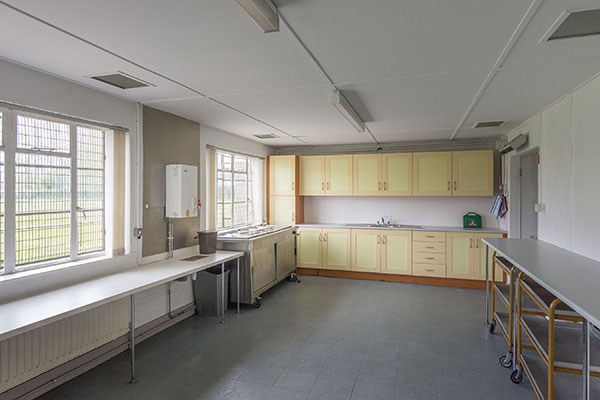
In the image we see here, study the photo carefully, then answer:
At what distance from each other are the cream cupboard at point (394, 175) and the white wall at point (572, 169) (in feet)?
5.28

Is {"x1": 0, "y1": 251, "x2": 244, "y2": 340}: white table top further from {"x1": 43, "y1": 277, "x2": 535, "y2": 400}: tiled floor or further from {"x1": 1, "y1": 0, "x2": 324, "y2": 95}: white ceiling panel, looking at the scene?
{"x1": 1, "y1": 0, "x2": 324, "y2": 95}: white ceiling panel

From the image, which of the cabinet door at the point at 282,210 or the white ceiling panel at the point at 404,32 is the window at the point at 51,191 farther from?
the cabinet door at the point at 282,210

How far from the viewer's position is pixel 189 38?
1.96 m

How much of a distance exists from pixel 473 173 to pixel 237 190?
3.91m

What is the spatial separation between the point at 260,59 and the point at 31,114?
6.01 feet

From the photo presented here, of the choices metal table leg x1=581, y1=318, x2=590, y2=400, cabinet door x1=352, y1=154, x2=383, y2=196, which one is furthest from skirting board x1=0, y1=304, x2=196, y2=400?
cabinet door x1=352, y1=154, x2=383, y2=196

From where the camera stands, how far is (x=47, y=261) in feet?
8.77

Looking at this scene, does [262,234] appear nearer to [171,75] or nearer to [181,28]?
[171,75]

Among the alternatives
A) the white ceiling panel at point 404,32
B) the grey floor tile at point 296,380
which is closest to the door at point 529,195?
the white ceiling panel at point 404,32

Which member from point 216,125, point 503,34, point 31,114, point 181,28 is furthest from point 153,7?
point 216,125

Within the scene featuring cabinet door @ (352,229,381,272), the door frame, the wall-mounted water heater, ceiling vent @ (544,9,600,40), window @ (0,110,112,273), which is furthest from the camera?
cabinet door @ (352,229,381,272)

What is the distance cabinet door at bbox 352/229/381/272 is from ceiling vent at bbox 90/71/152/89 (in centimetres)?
409

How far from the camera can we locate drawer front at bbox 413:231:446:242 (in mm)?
5344

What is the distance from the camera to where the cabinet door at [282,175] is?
611 centimetres
